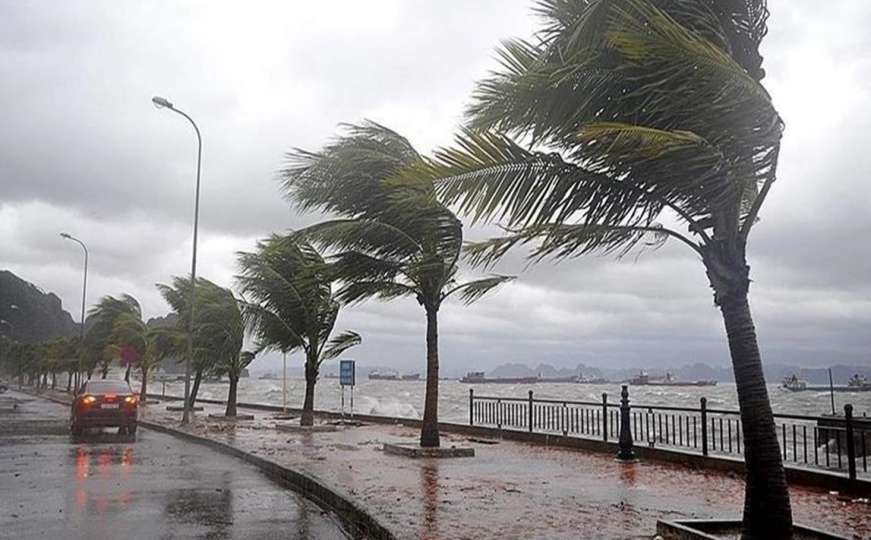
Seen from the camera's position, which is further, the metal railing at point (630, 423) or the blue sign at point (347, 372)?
the blue sign at point (347, 372)

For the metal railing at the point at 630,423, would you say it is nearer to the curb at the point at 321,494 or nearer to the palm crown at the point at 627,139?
the curb at the point at 321,494

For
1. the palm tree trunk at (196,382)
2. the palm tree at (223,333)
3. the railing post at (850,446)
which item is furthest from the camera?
the palm tree trunk at (196,382)

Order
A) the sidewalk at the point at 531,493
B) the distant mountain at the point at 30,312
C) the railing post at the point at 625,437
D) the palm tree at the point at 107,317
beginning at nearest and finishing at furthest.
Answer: the sidewalk at the point at 531,493 → the railing post at the point at 625,437 → the palm tree at the point at 107,317 → the distant mountain at the point at 30,312

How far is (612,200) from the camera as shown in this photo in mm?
7641

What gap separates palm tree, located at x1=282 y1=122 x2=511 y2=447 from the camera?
1593 centimetres

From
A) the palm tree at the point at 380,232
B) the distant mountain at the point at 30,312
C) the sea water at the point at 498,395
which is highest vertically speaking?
the distant mountain at the point at 30,312

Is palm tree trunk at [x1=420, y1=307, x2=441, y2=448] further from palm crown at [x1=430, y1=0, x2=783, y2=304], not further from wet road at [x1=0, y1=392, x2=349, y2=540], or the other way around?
palm crown at [x1=430, y1=0, x2=783, y2=304]

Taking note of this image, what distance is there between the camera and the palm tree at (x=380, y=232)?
15930 millimetres

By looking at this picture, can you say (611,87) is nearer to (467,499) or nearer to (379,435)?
(467,499)

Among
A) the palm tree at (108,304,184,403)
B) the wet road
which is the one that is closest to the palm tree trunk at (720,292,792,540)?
the wet road

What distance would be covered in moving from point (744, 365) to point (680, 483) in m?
5.63

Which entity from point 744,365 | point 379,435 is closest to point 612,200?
point 744,365

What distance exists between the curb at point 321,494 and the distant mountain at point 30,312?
491 ft

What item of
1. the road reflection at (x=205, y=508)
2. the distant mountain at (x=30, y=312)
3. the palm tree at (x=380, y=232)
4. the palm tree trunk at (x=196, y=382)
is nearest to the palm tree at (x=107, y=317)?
the palm tree trunk at (x=196, y=382)
